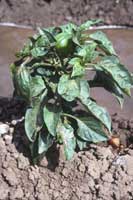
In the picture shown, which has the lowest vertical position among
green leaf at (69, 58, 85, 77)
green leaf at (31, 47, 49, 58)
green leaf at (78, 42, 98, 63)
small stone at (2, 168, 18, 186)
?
small stone at (2, 168, 18, 186)

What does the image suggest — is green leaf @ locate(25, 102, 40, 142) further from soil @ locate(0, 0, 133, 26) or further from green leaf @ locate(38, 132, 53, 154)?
soil @ locate(0, 0, 133, 26)

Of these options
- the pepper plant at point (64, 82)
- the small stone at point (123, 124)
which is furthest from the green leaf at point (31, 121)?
the small stone at point (123, 124)

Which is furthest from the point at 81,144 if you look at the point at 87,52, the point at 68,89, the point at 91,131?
the point at 87,52

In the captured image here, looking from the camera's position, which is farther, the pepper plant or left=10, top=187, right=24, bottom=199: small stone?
left=10, top=187, right=24, bottom=199: small stone

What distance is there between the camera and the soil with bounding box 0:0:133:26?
4473mm

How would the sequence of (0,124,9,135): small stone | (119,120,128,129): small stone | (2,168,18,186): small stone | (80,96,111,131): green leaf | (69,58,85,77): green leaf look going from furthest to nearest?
(119,120,128,129): small stone → (0,124,9,135): small stone → (2,168,18,186): small stone → (80,96,111,131): green leaf → (69,58,85,77): green leaf

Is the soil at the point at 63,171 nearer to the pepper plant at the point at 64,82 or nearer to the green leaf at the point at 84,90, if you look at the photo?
the pepper plant at the point at 64,82

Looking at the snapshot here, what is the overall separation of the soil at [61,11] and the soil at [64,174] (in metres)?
1.88

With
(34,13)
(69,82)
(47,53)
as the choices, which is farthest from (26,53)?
(34,13)

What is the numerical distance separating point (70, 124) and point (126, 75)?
1.21 ft

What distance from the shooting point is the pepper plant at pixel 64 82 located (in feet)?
8.18

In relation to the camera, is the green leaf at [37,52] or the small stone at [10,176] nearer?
the green leaf at [37,52]

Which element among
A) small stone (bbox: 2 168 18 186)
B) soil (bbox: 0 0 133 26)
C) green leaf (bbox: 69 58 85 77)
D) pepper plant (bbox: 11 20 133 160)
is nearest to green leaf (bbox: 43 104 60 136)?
pepper plant (bbox: 11 20 133 160)

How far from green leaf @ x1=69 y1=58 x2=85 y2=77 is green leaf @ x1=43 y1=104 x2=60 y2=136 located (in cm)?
22
